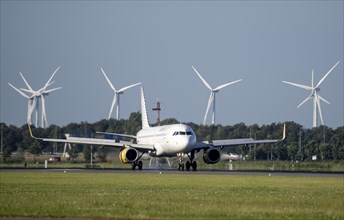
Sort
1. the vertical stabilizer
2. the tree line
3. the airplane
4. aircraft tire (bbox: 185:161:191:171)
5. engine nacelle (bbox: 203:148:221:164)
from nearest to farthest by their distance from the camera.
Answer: the airplane < aircraft tire (bbox: 185:161:191:171) < engine nacelle (bbox: 203:148:221:164) < the vertical stabilizer < the tree line

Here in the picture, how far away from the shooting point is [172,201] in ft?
127

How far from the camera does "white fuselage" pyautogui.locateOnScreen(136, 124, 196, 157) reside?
86.1 meters

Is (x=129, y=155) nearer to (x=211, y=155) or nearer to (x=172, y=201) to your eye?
(x=211, y=155)

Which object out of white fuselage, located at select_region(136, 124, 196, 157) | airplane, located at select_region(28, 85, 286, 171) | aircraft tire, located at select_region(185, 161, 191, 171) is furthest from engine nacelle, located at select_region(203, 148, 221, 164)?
white fuselage, located at select_region(136, 124, 196, 157)

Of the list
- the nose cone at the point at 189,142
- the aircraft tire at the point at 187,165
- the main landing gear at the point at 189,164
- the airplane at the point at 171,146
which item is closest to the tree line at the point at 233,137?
the airplane at the point at 171,146

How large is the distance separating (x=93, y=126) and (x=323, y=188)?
11971 cm

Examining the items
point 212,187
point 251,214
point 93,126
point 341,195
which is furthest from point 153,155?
point 93,126

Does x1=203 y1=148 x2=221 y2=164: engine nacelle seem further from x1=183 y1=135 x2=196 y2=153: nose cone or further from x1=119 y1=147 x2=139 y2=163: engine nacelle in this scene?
x1=119 y1=147 x2=139 y2=163: engine nacelle

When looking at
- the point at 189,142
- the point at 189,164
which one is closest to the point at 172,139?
the point at 189,142

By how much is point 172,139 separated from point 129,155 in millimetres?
5603

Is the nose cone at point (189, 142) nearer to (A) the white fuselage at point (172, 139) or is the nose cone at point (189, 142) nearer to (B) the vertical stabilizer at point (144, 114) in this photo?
(A) the white fuselage at point (172, 139)

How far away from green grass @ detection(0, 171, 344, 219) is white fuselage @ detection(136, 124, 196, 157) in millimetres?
34421

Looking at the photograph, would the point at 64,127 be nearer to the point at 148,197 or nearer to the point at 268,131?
the point at 268,131

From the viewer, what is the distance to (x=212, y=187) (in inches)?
1988
